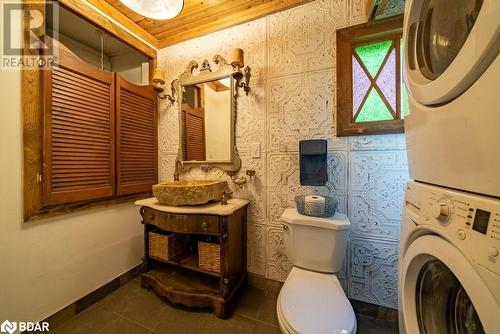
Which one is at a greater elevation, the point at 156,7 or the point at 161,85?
the point at 156,7

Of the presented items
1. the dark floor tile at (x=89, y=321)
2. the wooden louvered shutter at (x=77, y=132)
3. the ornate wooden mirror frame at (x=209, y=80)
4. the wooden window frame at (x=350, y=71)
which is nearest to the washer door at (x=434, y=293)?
the wooden window frame at (x=350, y=71)

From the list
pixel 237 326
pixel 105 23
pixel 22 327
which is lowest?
pixel 237 326

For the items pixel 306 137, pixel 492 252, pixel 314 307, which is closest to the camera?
pixel 492 252

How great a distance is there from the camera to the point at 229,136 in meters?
1.58

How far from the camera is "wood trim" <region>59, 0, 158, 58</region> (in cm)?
128

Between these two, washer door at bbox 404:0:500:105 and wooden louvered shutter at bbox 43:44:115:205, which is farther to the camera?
wooden louvered shutter at bbox 43:44:115:205

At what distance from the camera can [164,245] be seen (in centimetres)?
142

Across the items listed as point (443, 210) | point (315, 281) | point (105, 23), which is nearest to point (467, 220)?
point (443, 210)

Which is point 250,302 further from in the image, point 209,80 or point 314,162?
point 209,80

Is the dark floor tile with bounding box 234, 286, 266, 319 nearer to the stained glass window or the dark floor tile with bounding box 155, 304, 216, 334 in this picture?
the dark floor tile with bounding box 155, 304, 216, 334

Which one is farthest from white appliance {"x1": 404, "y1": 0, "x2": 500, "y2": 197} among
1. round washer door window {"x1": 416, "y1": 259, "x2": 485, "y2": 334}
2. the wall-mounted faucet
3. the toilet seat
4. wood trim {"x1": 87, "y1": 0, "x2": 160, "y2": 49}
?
wood trim {"x1": 87, "y1": 0, "x2": 160, "y2": 49}

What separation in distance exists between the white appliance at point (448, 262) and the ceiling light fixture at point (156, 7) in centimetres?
146

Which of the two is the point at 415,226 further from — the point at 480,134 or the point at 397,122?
the point at 397,122

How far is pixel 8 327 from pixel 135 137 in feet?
4.31
